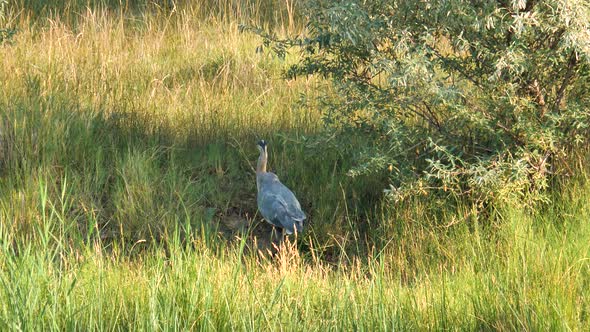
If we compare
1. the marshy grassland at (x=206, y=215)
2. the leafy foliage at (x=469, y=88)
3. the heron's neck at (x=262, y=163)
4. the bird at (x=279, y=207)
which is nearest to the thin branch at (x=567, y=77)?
the leafy foliage at (x=469, y=88)

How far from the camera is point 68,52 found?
29.9 ft

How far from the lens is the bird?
246 inches

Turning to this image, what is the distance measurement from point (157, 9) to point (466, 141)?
19.1 ft

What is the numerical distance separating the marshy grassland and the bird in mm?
196

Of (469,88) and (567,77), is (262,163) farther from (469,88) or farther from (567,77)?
(567,77)

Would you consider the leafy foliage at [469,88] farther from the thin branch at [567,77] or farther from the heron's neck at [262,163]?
the heron's neck at [262,163]

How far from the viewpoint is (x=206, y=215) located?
6727 mm

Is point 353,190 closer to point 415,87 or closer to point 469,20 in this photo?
point 415,87

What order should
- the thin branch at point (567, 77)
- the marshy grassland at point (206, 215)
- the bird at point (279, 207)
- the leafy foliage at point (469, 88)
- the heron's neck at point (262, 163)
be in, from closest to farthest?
the marshy grassland at point (206, 215) < the leafy foliage at point (469, 88) < the thin branch at point (567, 77) < the bird at point (279, 207) < the heron's neck at point (262, 163)

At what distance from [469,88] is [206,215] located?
209 centimetres

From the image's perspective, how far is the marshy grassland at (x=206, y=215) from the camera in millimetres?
4164

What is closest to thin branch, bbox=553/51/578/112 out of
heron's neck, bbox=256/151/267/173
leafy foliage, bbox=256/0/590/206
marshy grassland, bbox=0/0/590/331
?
leafy foliage, bbox=256/0/590/206

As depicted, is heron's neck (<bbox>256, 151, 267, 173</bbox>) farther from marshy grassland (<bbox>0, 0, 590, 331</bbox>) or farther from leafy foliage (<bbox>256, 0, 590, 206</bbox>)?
leafy foliage (<bbox>256, 0, 590, 206</bbox>)

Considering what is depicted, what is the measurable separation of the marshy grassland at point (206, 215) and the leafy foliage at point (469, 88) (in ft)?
0.93
